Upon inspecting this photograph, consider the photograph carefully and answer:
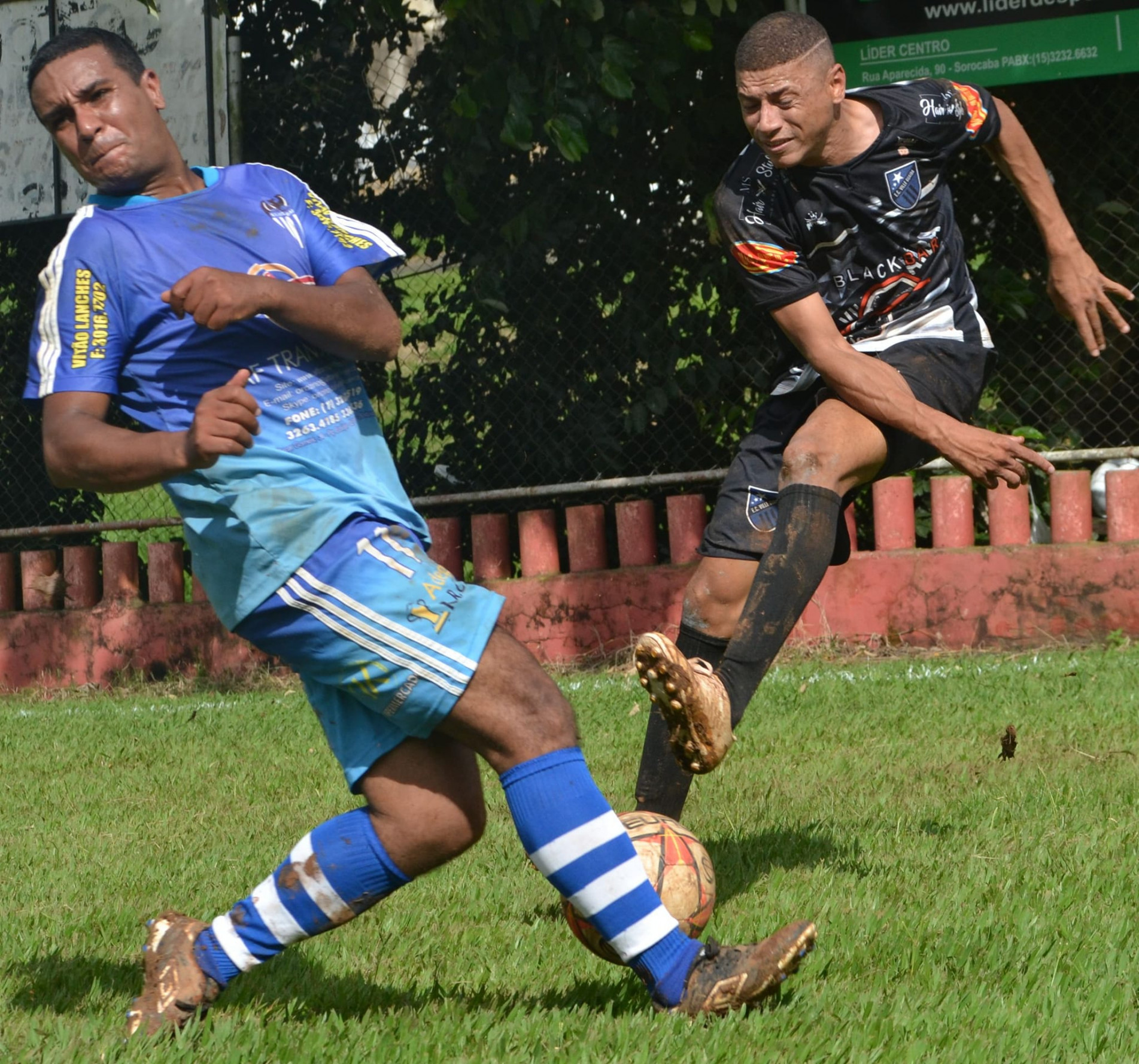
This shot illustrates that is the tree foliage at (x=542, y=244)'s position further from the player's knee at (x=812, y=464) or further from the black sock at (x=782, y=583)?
the black sock at (x=782, y=583)

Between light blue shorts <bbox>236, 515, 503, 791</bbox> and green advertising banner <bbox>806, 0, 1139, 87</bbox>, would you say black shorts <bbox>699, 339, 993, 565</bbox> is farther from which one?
green advertising banner <bbox>806, 0, 1139, 87</bbox>

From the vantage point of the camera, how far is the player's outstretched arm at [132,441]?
237cm

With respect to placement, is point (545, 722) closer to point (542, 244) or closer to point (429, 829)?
point (429, 829)

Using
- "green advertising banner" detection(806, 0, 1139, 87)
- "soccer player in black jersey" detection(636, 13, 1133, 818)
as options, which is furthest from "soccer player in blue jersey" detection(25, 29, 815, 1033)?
"green advertising banner" detection(806, 0, 1139, 87)

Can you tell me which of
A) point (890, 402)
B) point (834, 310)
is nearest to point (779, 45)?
point (834, 310)

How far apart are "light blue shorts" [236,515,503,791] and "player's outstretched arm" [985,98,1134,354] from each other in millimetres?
2322

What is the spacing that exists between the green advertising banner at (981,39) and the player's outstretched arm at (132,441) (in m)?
5.85

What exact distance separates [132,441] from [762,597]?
5.18 feet

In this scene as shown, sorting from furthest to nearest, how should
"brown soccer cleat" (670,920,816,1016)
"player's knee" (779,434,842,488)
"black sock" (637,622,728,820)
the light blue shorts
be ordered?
"black sock" (637,622,728,820) < "player's knee" (779,434,842,488) < "brown soccer cleat" (670,920,816,1016) < the light blue shorts

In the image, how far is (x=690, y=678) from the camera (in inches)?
120

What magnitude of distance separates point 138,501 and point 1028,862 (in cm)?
993

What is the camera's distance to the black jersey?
4.00 metres

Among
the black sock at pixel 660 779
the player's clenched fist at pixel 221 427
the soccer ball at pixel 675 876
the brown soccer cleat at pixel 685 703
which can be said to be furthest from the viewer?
the black sock at pixel 660 779

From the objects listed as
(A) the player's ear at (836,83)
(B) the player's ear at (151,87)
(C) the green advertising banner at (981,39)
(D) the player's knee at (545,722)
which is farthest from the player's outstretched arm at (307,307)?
(C) the green advertising banner at (981,39)
